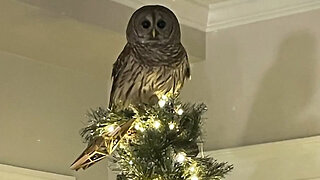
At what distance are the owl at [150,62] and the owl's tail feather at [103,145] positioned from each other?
150 mm

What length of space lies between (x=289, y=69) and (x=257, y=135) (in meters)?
0.27

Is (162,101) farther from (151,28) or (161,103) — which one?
(151,28)

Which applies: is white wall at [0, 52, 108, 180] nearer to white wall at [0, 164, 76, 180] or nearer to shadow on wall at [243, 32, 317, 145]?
white wall at [0, 164, 76, 180]

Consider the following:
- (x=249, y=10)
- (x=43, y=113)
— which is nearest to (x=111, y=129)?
(x=43, y=113)

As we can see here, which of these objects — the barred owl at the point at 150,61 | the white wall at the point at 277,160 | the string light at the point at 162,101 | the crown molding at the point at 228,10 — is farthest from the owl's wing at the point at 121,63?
the white wall at the point at 277,160

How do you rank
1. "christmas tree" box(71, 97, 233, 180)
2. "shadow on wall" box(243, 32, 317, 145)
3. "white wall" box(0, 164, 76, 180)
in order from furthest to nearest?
"shadow on wall" box(243, 32, 317, 145) → "white wall" box(0, 164, 76, 180) → "christmas tree" box(71, 97, 233, 180)

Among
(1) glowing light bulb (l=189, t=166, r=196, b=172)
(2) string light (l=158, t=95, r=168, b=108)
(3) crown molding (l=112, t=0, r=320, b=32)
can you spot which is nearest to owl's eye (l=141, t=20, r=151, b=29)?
(2) string light (l=158, t=95, r=168, b=108)

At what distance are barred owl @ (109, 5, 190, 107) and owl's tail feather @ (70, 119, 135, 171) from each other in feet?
0.49

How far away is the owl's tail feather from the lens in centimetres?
150

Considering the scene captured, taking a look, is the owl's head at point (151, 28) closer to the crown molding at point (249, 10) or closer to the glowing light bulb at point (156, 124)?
the glowing light bulb at point (156, 124)

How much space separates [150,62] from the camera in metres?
1.66

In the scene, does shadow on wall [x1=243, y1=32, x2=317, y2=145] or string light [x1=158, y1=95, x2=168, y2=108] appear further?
shadow on wall [x1=243, y1=32, x2=317, y2=145]

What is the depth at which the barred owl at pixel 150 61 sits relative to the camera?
5.45 ft

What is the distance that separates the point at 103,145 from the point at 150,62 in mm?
263
